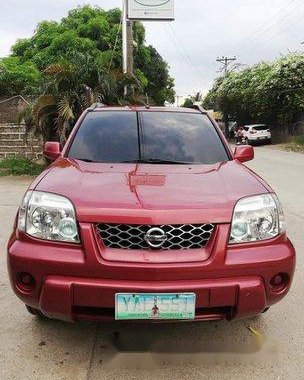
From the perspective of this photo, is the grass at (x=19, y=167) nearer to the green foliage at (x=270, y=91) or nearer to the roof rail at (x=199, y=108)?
the roof rail at (x=199, y=108)

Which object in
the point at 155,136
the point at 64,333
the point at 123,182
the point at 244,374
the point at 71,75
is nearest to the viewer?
the point at 244,374

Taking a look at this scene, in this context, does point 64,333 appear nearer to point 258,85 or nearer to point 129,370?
point 129,370

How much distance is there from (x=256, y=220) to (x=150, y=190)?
0.66m

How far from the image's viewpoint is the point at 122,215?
2.69 meters

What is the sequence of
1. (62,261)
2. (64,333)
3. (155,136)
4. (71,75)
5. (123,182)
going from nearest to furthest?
(62,261), (123,182), (64,333), (155,136), (71,75)

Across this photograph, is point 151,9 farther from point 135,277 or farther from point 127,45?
point 135,277

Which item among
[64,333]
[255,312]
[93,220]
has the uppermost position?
[93,220]

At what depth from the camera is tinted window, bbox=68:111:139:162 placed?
384 cm

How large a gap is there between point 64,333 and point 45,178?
3.57 feet

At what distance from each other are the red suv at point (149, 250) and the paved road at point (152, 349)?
1.29ft

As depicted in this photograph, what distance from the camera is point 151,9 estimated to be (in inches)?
744

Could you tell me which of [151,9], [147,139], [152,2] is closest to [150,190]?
[147,139]

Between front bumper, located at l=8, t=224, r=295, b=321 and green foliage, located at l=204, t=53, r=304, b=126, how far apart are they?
86.7 feet

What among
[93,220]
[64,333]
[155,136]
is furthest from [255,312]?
[155,136]
